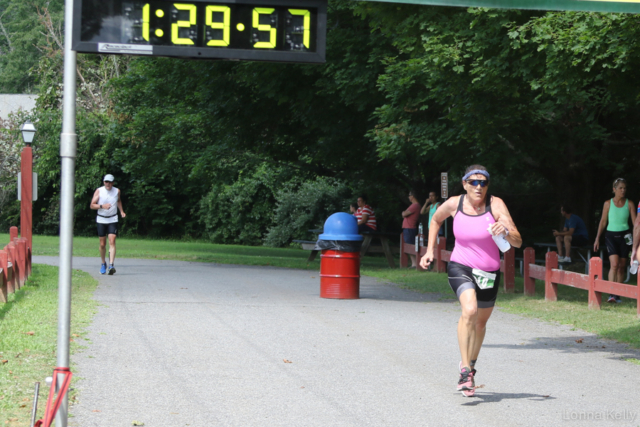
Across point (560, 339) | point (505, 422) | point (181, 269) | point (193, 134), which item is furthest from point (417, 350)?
point (193, 134)

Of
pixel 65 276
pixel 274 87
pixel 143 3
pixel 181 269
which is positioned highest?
pixel 274 87

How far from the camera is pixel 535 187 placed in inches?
1359

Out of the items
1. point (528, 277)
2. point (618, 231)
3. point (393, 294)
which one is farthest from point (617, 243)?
point (393, 294)

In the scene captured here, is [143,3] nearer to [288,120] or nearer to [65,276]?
[65,276]

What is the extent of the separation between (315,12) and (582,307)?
908 cm

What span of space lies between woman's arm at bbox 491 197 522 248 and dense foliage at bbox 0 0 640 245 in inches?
172

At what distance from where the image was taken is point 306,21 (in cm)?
473

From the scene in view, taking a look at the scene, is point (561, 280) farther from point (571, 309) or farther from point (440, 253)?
point (440, 253)

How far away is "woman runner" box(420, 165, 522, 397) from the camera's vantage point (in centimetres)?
656

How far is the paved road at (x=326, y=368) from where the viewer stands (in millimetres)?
5781

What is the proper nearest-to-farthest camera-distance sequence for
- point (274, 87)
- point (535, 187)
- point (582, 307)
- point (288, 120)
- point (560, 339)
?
point (560, 339) → point (582, 307) → point (274, 87) → point (288, 120) → point (535, 187)

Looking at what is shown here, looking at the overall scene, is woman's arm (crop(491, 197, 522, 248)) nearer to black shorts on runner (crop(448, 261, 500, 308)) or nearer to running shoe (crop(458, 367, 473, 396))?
black shorts on runner (crop(448, 261, 500, 308))

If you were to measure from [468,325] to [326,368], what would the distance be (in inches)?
59.9

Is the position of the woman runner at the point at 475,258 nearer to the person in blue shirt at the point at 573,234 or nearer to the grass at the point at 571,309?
the grass at the point at 571,309
